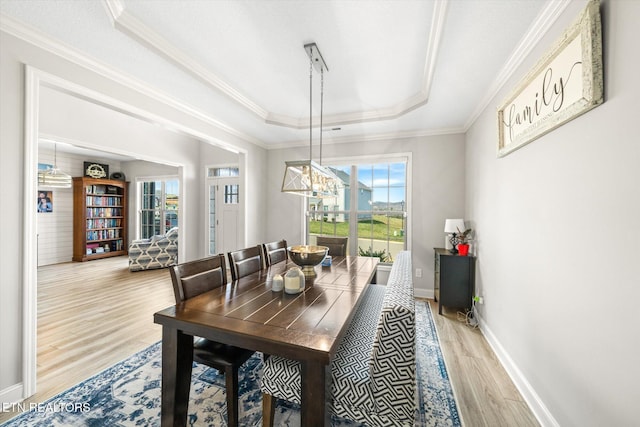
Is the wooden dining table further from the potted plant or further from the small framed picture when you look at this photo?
the small framed picture

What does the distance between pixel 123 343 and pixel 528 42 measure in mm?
4169

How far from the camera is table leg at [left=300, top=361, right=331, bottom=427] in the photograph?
1.08 m

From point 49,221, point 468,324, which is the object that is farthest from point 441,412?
point 49,221

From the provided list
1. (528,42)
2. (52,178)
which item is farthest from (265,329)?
(52,178)

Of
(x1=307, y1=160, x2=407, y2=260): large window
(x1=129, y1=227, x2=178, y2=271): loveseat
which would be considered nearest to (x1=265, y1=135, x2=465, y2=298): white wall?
(x1=307, y1=160, x2=407, y2=260): large window

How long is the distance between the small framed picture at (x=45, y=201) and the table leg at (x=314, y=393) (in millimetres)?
8215

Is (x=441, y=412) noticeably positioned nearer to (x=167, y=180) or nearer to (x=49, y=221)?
(x=167, y=180)

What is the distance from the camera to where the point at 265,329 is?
3.97ft

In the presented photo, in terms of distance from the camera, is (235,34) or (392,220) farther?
(392,220)

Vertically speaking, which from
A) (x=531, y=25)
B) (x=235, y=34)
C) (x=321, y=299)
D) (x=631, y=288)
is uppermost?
(x=235, y=34)

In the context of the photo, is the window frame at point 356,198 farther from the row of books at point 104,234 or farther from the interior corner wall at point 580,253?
the row of books at point 104,234

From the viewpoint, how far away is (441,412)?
1.64 metres

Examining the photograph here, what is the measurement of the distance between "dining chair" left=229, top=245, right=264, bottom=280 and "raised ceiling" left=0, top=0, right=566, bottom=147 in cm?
169

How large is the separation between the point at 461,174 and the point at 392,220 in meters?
1.18
